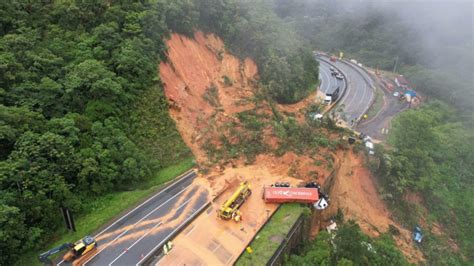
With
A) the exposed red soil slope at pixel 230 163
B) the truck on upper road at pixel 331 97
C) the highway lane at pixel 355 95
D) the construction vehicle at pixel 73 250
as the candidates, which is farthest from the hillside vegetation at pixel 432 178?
the construction vehicle at pixel 73 250

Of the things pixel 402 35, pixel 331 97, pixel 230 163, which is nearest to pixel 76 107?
pixel 230 163

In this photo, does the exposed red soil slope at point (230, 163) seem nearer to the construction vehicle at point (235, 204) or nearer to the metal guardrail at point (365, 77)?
the construction vehicle at point (235, 204)

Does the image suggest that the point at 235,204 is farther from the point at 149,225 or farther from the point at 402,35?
the point at 402,35

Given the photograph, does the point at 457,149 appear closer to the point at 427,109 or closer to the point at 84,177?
the point at 427,109

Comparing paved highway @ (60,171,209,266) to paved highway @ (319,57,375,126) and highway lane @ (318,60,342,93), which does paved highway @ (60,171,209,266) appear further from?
highway lane @ (318,60,342,93)

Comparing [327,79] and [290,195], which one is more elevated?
[327,79]

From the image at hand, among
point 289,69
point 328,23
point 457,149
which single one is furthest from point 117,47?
point 328,23

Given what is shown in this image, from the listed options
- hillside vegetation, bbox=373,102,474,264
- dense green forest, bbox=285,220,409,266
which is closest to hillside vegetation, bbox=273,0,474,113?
hillside vegetation, bbox=373,102,474,264
